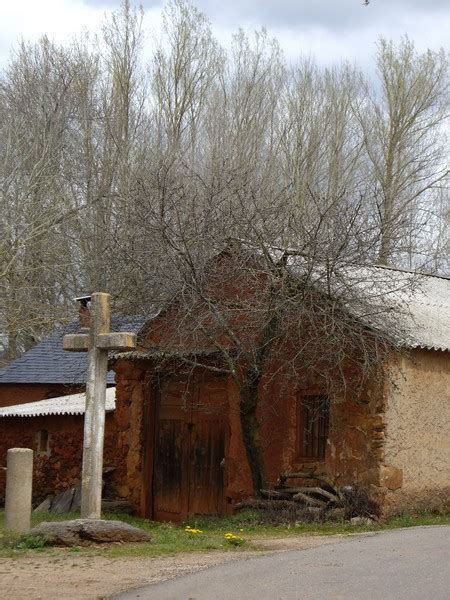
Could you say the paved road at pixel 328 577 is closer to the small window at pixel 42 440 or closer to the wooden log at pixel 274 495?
the wooden log at pixel 274 495

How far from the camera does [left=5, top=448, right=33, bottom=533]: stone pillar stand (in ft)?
39.5

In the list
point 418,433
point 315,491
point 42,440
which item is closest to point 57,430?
point 42,440

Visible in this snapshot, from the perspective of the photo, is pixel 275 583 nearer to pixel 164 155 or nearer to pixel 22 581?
pixel 22 581

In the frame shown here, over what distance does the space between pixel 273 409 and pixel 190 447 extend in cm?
222

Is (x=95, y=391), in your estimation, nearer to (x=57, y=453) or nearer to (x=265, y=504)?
(x=265, y=504)

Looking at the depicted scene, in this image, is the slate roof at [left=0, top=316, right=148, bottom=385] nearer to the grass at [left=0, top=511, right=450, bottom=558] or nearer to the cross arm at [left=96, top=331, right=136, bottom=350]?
the grass at [left=0, top=511, right=450, bottom=558]

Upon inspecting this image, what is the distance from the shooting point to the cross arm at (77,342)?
1262 cm

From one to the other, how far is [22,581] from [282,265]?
297 inches

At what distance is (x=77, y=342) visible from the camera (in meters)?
12.7

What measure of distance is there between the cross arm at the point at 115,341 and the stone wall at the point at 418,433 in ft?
15.6

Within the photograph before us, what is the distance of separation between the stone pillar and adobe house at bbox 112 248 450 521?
13.6ft

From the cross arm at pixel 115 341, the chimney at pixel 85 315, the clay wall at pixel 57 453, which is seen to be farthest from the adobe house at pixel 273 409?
the cross arm at pixel 115 341

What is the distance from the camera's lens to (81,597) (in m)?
8.30

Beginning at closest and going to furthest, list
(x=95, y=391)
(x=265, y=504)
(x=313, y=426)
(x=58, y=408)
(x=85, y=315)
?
(x=95, y=391)
(x=265, y=504)
(x=313, y=426)
(x=85, y=315)
(x=58, y=408)
